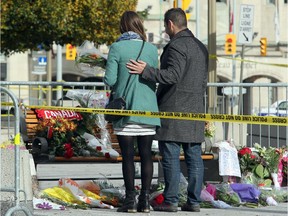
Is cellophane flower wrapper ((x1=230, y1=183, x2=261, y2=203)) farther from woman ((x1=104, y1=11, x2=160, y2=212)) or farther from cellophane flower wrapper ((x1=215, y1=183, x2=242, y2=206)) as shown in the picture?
woman ((x1=104, y1=11, x2=160, y2=212))

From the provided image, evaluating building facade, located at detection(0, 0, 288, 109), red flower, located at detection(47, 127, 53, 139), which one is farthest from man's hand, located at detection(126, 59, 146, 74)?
building facade, located at detection(0, 0, 288, 109)

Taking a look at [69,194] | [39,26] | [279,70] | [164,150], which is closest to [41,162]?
[69,194]

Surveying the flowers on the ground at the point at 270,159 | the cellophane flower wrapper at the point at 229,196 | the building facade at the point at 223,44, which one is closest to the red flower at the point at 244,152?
the flowers on the ground at the point at 270,159

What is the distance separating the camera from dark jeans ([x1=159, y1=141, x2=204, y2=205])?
10.0m

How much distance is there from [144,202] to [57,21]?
23000 mm

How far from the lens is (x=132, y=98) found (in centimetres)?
991

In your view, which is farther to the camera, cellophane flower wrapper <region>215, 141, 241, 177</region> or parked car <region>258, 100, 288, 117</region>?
parked car <region>258, 100, 288, 117</region>

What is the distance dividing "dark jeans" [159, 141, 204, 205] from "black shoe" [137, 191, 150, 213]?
235 mm

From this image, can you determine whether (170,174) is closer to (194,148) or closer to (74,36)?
(194,148)

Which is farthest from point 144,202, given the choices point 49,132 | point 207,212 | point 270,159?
point 270,159

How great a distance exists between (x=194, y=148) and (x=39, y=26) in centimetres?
2310

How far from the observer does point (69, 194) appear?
10734mm

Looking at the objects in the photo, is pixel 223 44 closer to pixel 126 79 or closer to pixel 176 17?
pixel 176 17

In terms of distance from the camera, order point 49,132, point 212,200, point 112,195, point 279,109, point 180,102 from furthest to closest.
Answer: point 279,109
point 49,132
point 212,200
point 112,195
point 180,102
